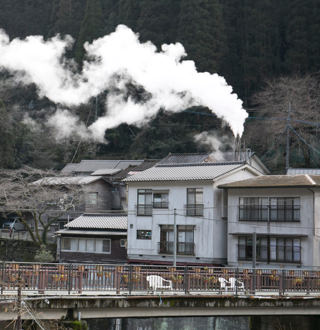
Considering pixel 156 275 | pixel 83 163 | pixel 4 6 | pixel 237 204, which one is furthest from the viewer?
pixel 4 6

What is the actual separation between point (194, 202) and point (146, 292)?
17690mm

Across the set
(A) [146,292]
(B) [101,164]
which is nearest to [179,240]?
(A) [146,292]

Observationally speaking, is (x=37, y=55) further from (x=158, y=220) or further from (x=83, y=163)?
(x=158, y=220)

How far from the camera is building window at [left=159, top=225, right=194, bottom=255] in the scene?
37.4 meters

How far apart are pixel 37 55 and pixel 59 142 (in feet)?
32.8

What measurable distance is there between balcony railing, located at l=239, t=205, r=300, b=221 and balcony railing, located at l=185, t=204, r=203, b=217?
8.23ft

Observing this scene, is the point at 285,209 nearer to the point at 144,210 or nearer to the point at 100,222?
the point at 144,210

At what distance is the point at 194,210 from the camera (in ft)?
124

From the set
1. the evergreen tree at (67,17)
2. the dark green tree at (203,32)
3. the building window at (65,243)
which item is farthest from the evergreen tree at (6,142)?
the evergreen tree at (67,17)

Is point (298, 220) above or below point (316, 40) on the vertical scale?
below

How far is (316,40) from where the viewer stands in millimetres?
58812

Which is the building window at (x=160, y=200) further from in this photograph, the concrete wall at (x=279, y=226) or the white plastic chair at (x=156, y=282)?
the white plastic chair at (x=156, y=282)

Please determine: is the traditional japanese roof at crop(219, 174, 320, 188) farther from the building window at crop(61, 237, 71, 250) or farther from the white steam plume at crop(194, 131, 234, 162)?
the white steam plume at crop(194, 131, 234, 162)

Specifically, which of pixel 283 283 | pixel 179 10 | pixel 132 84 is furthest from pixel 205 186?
pixel 179 10
